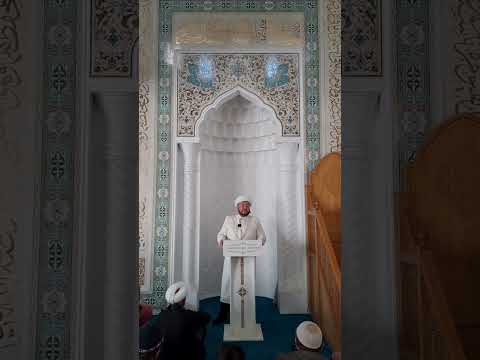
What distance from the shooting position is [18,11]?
121 centimetres

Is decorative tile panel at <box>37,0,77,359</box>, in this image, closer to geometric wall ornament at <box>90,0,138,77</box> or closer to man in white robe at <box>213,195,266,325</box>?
geometric wall ornament at <box>90,0,138,77</box>

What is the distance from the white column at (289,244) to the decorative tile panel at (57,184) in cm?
278

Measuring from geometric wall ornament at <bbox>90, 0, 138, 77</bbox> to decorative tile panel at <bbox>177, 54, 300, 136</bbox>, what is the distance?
259 cm

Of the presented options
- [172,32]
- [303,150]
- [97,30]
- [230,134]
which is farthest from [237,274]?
[97,30]

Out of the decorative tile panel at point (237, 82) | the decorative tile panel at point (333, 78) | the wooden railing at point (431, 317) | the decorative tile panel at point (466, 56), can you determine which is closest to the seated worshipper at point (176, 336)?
the wooden railing at point (431, 317)

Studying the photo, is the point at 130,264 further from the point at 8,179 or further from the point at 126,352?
the point at 8,179

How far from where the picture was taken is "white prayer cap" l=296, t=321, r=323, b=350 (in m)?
2.19

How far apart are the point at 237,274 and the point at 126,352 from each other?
2.27 m

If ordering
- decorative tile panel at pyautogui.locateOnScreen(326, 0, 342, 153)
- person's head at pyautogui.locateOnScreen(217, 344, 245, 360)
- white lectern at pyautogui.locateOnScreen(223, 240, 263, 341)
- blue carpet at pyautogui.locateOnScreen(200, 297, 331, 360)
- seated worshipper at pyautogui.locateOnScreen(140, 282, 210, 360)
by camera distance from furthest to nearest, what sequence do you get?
decorative tile panel at pyautogui.locateOnScreen(326, 0, 342, 153) < white lectern at pyautogui.locateOnScreen(223, 240, 263, 341) < blue carpet at pyautogui.locateOnScreen(200, 297, 331, 360) < seated worshipper at pyautogui.locateOnScreen(140, 282, 210, 360) < person's head at pyautogui.locateOnScreen(217, 344, 245, 360)

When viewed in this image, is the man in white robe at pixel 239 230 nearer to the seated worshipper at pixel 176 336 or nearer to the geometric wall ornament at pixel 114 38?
the seated worshipper at pixel 176 336

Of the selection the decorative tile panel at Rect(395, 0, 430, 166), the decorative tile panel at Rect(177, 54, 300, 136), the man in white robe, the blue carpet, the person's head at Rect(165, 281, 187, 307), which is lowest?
the blue carpet

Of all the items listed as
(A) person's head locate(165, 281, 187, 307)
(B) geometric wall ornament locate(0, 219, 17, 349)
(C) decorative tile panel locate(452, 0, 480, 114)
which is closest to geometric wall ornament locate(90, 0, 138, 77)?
(B) geometric wall ornament locate(0, 219, 17, 349)

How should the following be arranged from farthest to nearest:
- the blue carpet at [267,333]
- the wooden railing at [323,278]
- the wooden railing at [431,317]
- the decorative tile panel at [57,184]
→ 1. the blue carpet at [267,333]
2. the wooden railing at [323,278]
3. the decorative tile panel at [57,184]
4. the wooden railing at [431,317]

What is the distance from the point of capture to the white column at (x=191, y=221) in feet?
12.7
